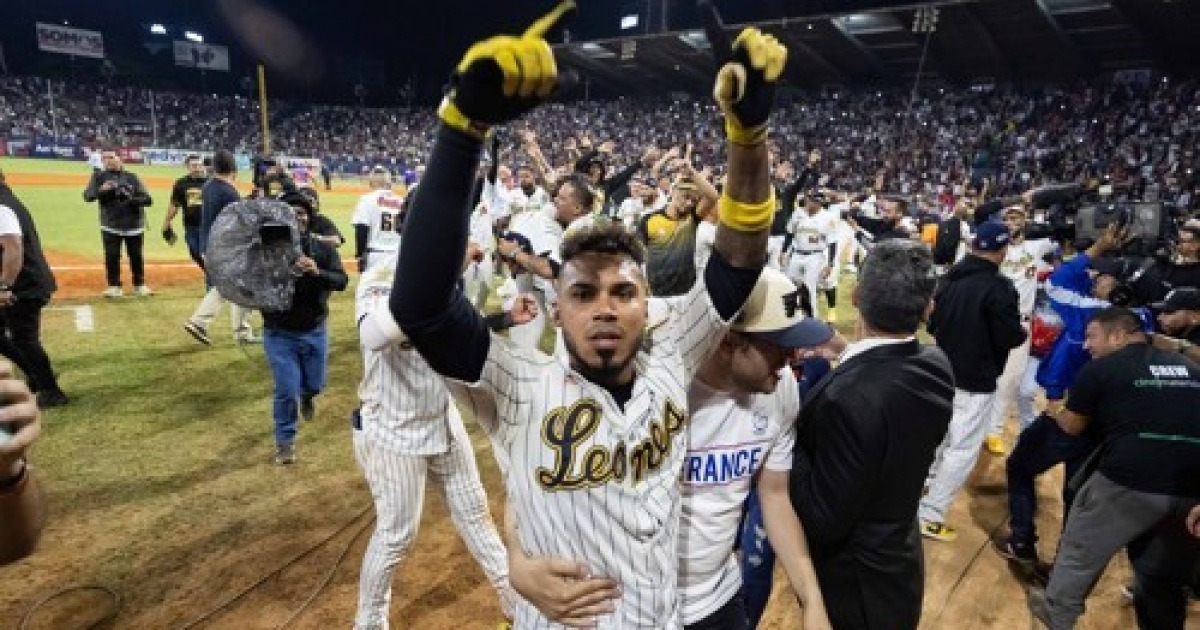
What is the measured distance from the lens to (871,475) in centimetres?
223

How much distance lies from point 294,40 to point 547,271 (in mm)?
66056

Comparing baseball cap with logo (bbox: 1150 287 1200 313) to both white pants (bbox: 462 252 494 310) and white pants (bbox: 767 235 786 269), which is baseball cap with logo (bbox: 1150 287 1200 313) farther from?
white pants (bbox: 462 252 494 310)

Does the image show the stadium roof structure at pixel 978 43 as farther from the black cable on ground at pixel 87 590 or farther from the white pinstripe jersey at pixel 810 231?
the black cable on ground at pixel 87 590

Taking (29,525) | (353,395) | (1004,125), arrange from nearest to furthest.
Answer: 1. (29,525)
2. (353,395)
3. (1004,125)

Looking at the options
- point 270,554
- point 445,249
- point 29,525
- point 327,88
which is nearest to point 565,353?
point 445,249

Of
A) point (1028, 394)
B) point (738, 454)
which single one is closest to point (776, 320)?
point (738, 454)

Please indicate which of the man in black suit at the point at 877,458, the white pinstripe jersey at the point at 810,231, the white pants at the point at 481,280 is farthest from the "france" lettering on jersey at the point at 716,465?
the white pinstripe jersey at the point at 810,231

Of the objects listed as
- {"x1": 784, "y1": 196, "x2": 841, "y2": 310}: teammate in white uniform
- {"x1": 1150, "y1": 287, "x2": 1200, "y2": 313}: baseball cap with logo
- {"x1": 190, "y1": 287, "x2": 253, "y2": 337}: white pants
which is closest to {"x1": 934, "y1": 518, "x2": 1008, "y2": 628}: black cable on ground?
{"x1": 1150, "y1": 287, "x2": 1200, "y2": 313}: baseball cap with logo

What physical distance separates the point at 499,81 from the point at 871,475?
1834mm

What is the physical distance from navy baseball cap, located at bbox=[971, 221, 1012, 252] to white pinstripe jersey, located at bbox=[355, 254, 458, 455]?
4.34m

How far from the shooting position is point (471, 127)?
1.29 m

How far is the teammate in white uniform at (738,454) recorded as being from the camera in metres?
2.17

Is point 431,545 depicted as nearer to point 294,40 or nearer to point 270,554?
point 270,554

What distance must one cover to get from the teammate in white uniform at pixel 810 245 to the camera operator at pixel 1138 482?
22.6 ft
